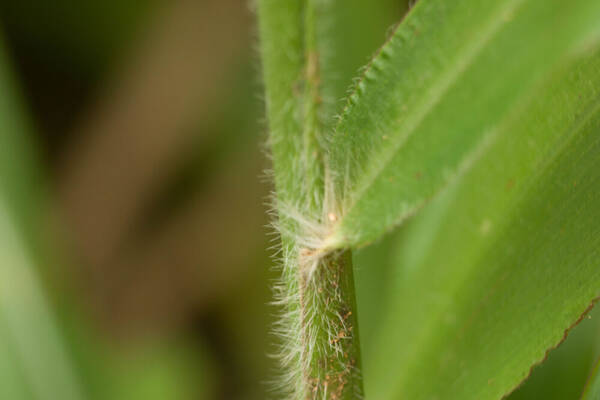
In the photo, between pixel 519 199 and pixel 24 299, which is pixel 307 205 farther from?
pixel 24 299

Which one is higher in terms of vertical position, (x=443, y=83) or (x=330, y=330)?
(x=443, y=83)

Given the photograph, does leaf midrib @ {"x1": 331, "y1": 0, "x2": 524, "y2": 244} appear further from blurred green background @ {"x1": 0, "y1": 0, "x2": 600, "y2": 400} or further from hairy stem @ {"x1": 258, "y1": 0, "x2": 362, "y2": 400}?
blurred green background @ {"x1": 0, "y1": 0, "x2": 600, "y2": 400}

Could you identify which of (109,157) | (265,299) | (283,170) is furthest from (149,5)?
(283,170)

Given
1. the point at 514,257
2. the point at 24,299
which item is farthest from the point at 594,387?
the point at 24,299

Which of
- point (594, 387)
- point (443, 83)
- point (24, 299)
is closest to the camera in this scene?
point (443, 83)

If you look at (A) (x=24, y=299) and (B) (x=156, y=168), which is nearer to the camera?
(A) (x=24, y=299)

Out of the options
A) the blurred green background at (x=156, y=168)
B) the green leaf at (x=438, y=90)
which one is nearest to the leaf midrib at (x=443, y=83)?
the green leaf at (x=438, y=90)

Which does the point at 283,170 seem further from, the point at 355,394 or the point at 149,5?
the point at 149,5

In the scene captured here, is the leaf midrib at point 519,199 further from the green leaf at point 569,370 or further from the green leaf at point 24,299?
the green leaf at point 24,299
